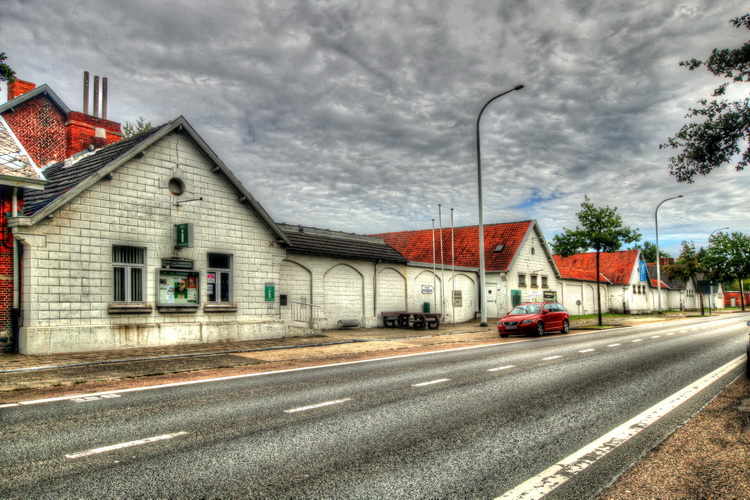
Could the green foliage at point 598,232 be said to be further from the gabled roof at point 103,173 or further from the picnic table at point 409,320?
the gabled roof at point 103,173

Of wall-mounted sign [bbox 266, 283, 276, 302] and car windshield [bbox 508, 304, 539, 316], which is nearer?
wall-mounted sign [bbox 266, 283, 276, 302]

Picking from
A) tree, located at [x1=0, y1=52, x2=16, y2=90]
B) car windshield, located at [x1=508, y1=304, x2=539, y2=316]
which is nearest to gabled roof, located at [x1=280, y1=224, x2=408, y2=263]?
car windshield, located at [x1=508, y1=304, x2=539, y2=316]

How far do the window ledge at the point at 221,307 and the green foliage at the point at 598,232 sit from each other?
2000cm

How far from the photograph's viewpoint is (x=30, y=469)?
4.87 m

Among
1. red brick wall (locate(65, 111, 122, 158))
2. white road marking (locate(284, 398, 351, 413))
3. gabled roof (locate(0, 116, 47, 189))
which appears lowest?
white road marking (locate(284, 398, 351, 413))

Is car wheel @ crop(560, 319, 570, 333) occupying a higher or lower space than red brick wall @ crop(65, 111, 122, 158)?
lower

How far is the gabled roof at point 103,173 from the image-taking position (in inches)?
604

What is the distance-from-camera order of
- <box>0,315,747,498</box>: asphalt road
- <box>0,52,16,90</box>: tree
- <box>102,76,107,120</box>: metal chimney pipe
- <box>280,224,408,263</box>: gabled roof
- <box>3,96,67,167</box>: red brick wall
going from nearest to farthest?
1. <box>0,315,747,498</box>: asphalt road
2. <box>0,52,16,90</box>: tree
3. <box>280,224,408,263</box>: gabled roof
4. <box>3,96,67,167</box>: red brick wall
5. <box>102,76,107,120</box>: metal chimney pipe

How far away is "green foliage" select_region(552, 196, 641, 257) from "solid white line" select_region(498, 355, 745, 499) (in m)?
23.1

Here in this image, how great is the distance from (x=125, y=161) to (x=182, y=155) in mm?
2186

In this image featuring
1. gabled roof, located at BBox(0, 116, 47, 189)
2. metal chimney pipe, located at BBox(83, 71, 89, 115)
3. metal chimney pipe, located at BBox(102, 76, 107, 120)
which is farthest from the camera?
metal chimney pipe, located at BBox(102, 76, 107, 120)

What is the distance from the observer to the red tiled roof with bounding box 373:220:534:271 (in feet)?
124

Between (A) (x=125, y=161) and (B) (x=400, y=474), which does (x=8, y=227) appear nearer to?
(A) (x=125, y=161)

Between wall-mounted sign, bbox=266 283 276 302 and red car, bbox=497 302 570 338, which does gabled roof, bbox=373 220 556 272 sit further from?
wall-mounted sign, bbox=266 283 276 302
